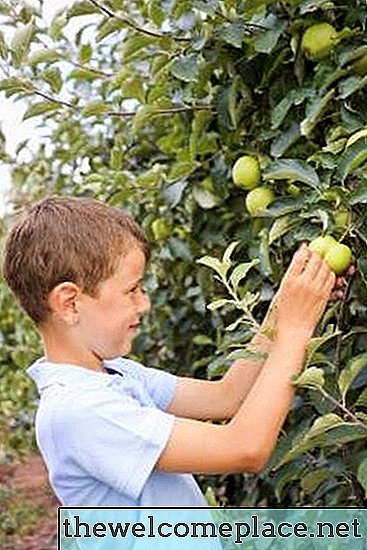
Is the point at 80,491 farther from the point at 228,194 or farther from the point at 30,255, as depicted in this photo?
the point at 228,194

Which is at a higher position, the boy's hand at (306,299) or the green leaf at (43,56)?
the green leaf at (43,56)

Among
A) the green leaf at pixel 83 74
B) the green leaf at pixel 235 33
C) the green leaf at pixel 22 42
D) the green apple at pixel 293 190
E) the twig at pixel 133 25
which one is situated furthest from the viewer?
the green leaf at pixel 83 74

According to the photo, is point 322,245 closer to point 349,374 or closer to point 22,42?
point 349,374

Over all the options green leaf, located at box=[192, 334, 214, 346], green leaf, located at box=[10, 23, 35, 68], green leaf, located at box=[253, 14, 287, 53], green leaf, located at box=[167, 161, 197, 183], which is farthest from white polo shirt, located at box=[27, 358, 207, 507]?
green leaf, located at box=[192, 334, 214, 346]

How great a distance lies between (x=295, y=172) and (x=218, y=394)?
1.15ft

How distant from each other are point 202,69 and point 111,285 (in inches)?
18.6

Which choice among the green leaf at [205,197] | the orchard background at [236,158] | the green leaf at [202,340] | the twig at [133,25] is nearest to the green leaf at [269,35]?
the orchard background at [236,158]

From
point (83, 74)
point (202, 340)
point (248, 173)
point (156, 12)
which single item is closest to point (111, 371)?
point (248, 173)

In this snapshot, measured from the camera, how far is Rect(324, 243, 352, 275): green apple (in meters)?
1.41

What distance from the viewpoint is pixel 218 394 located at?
5.52 feet

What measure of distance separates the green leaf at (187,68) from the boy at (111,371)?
0.33m

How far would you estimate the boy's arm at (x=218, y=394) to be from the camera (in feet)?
5.37

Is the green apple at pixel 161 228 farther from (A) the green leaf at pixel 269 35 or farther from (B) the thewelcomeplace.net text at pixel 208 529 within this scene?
(A) the green leaf at pixel 269 35

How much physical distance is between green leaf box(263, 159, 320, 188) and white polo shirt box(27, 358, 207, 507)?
1.06 feet
